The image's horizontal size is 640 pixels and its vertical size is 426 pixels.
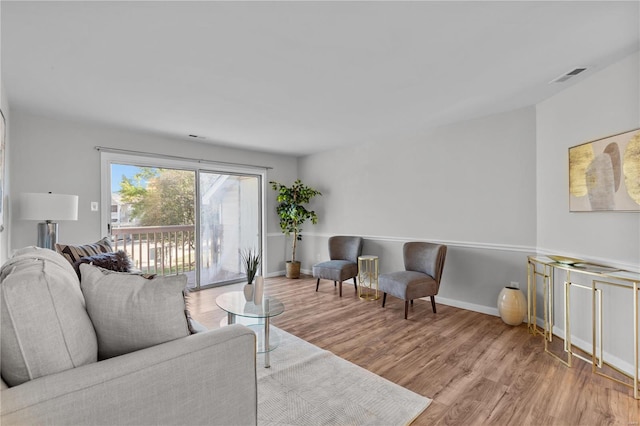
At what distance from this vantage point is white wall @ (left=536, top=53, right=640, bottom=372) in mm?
2127

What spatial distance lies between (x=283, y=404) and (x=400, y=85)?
102 inches

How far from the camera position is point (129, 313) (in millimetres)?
1053

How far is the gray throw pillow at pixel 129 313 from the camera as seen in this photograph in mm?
1048

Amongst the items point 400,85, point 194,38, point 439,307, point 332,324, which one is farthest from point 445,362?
point 194,38

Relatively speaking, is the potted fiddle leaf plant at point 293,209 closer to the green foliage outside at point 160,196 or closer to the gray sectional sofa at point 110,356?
the green foliage outside at point 160,196

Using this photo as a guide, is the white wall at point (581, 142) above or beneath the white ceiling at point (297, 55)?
beneath

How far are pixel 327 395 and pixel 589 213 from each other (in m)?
2.57

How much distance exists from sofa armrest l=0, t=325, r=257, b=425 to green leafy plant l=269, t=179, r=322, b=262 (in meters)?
4.10

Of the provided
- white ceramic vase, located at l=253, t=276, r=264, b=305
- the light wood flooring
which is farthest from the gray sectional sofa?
the light wood flooring

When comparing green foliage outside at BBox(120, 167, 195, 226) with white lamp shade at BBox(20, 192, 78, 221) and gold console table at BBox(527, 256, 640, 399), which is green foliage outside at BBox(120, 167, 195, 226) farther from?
gold console table at BBox(527, 256, 640, 399)

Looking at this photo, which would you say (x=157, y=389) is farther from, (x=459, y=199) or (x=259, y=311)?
(x=459, y=199)

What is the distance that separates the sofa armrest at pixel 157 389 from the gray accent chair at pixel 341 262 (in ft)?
9.75

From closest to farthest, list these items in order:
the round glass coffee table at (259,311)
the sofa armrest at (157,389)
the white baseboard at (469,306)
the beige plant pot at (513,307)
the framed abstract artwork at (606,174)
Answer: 1. the sofa armrest at (157,389)
2. the framed abstract artwork at (606,174)
3. the round glass coffee table at (259,311)
4. the beige plant pot at (513,307)
5. the white baseboard at (469,306)

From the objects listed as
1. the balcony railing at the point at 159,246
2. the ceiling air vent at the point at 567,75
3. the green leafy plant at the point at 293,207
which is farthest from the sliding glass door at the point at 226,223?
the ceiling air vent at the point at 567,75
